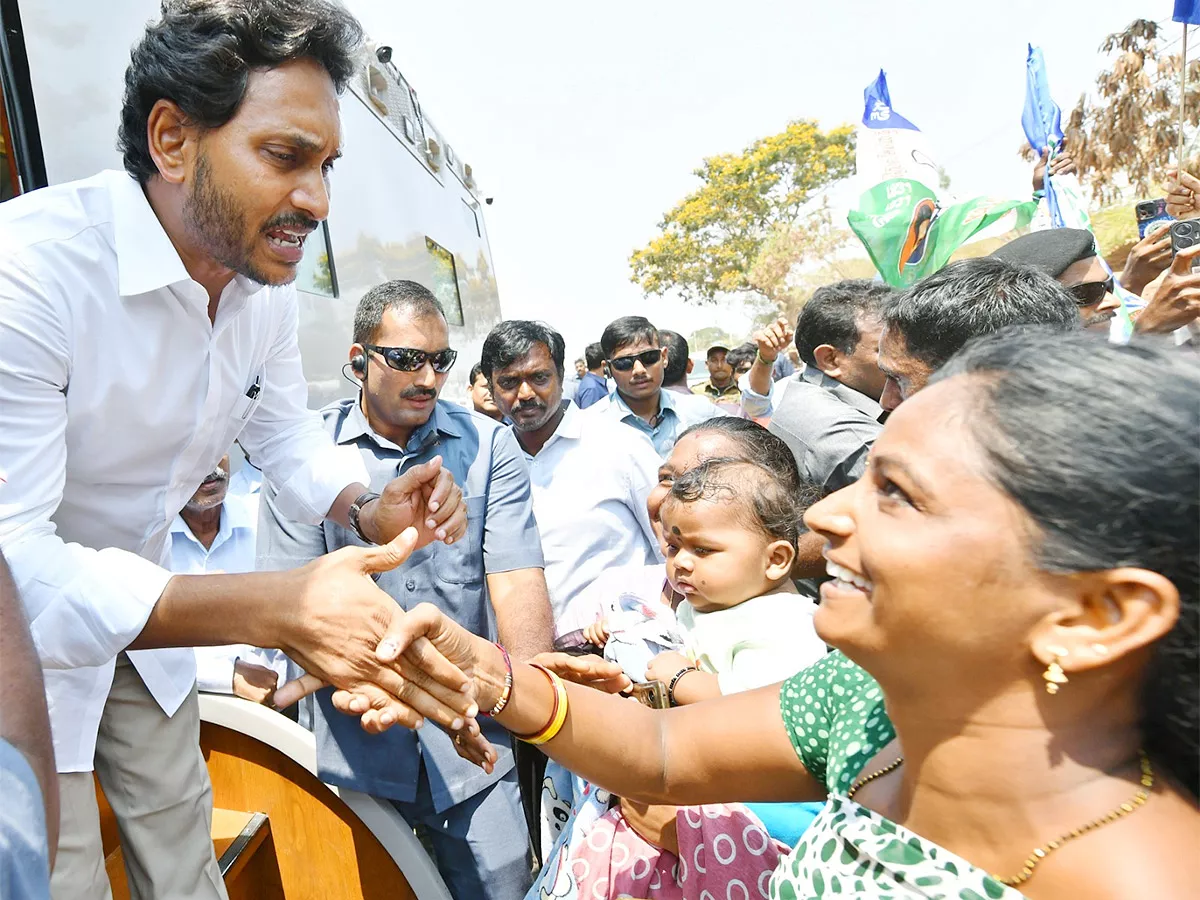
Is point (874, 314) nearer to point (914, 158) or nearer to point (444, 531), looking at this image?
point (444, 531)

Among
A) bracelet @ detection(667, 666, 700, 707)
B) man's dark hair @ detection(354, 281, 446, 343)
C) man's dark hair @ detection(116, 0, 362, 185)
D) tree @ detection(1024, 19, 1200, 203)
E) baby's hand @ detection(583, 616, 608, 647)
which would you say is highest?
tree @ detection(1024, 19, 1200, 203)

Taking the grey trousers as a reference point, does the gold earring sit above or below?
above

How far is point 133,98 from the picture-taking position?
1.92 meters

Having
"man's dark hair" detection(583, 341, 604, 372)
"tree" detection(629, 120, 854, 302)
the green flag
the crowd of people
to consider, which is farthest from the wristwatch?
"tree" detection(629, 120, 854, 302)

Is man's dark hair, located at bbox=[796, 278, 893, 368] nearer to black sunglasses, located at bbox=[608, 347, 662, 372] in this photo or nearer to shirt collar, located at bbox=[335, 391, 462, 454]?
shirt collar, located at bbox=[335, 391, 462, 454]

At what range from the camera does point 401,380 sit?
8.82ft

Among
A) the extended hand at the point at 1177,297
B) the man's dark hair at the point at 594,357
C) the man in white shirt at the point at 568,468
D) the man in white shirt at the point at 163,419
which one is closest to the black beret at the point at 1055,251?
the extended hand at the point at 1177,297

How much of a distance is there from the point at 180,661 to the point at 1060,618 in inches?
75.8

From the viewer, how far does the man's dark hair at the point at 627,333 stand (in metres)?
4.98

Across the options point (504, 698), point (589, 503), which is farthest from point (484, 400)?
point (504, 698)

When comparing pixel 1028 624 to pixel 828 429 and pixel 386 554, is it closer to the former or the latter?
pixel 386 554

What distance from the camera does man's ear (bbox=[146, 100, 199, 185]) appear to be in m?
1.81

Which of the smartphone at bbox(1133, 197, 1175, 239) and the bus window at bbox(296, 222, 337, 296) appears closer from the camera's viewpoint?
the smartphone at bbox(1133, 197, 1175, 239)

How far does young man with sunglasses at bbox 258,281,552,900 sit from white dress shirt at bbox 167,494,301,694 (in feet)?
1.14
